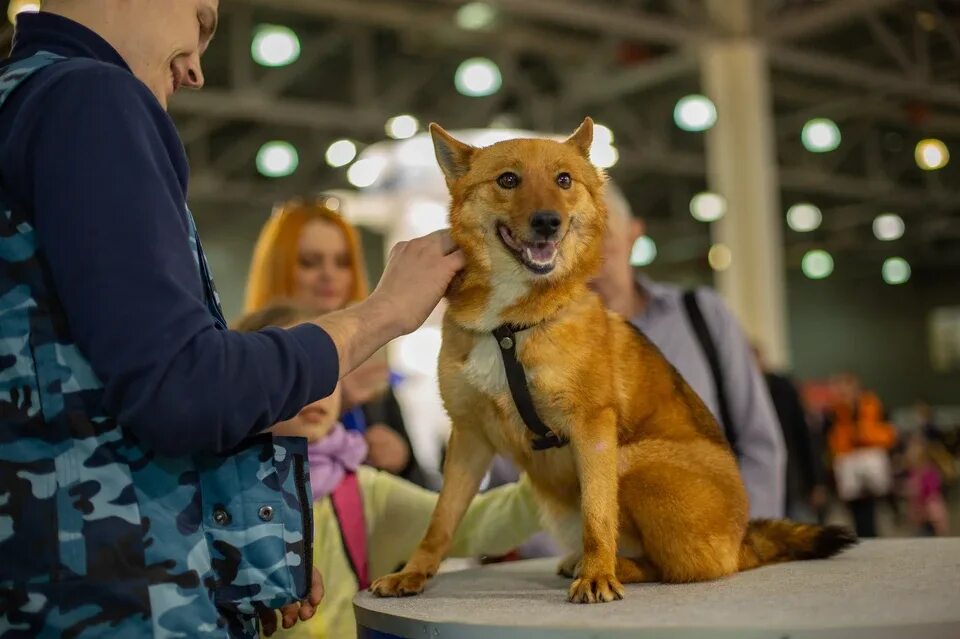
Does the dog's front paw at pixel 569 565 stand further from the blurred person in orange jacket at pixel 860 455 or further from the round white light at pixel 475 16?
the round white light at pixel 475 16

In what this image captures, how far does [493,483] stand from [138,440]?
174cm

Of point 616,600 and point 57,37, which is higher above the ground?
point 57,37

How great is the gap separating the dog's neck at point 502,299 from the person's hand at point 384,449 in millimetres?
1543

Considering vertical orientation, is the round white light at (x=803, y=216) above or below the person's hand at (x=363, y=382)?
above

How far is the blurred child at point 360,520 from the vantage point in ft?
7.93

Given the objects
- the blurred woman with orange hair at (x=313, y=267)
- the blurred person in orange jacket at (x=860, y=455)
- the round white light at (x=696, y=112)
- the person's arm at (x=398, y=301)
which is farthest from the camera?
the round white light at (x=696, y=112)

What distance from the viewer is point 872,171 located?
20.6 metres

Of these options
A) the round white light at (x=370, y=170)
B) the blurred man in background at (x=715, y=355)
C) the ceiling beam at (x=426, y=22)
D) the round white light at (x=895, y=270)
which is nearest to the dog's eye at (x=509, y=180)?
the blurred man in background at (x=715, y=355)

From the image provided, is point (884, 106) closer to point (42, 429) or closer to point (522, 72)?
point (522, 72)

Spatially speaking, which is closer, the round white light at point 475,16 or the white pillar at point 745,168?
the white pillar at point 745,168

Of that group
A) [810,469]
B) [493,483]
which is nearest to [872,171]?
[810,469]

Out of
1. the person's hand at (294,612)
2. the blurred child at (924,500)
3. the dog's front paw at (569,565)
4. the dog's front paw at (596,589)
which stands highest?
the dog's front paw at (596,589)

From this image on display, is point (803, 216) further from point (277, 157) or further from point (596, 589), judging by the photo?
point (596, 589)

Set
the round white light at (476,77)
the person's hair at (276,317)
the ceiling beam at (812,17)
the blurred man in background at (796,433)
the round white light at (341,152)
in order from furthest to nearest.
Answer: the round white light at (341,152) → the round white light at (476,77) → the ceiling beam at (812,17) → the blurred man in background at (796,433) → the person's hair at (276,317)
